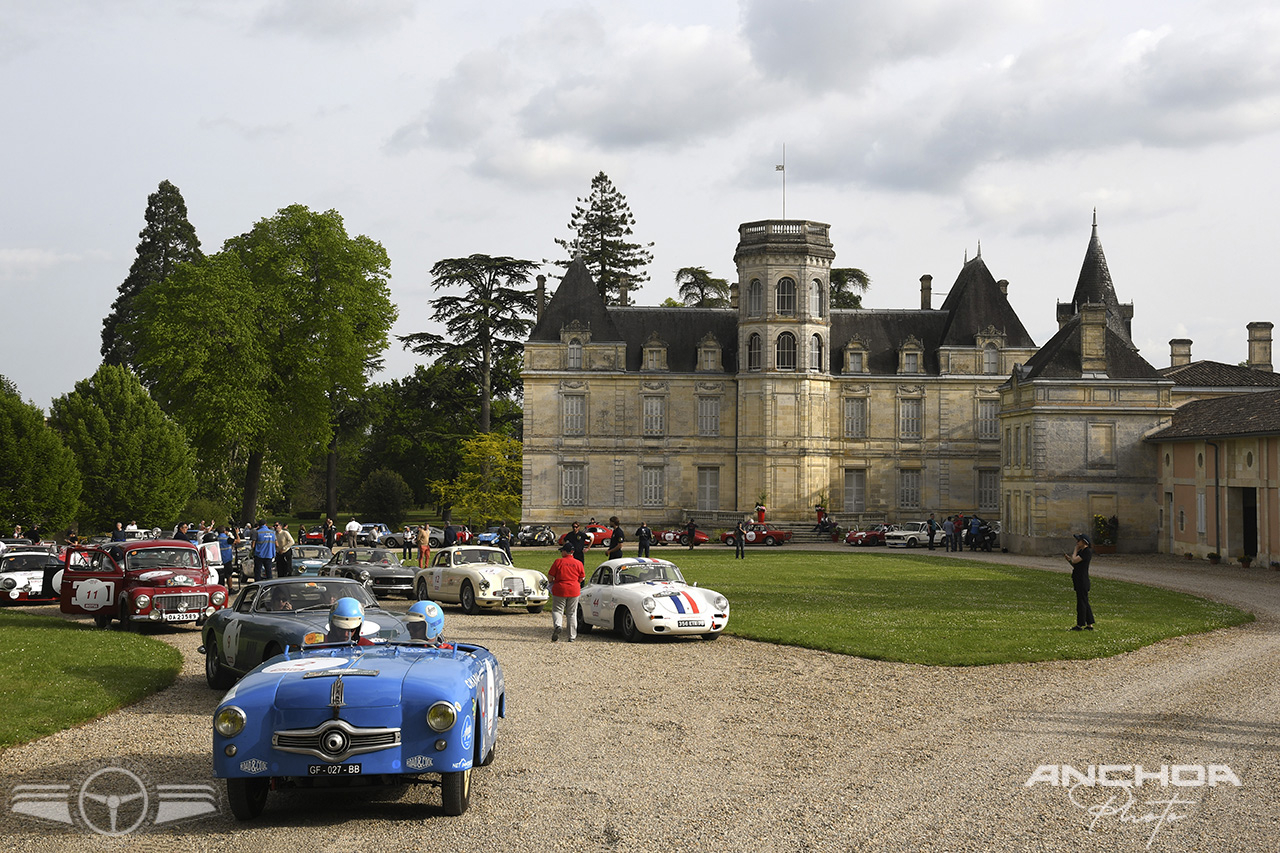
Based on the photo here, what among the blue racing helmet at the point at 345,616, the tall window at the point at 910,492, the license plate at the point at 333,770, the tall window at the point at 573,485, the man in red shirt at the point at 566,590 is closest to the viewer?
the license plate at the point at 333,770

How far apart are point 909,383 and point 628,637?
4789 centimetres

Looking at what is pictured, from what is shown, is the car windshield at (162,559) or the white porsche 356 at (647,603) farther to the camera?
the car windshield at (162,559)

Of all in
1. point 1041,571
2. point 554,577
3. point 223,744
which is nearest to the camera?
point 223,744

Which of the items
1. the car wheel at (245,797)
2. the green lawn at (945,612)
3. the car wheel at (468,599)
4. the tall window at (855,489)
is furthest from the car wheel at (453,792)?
the tall window at (855,489)

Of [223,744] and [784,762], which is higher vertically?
[223,744]

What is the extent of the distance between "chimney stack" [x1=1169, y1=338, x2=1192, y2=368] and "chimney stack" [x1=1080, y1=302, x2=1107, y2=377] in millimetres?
19312

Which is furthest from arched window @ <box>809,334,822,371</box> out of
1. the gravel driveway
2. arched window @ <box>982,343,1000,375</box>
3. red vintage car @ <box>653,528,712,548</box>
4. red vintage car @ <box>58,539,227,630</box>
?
the gravel driveway

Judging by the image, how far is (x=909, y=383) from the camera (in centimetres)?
6494

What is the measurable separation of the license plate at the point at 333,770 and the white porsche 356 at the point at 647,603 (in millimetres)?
11047

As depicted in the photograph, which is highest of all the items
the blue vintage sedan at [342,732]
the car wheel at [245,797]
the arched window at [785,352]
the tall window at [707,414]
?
the arched window at [785,352]

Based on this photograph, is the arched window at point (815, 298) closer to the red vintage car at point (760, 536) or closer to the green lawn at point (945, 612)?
the red vintage car at point (760, 536)

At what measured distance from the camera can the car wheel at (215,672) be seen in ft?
47.8

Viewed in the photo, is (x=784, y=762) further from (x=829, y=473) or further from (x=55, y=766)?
(x=829, y=473)

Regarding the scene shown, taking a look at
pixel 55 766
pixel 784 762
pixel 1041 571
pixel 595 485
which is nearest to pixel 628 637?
pixel 784 762
